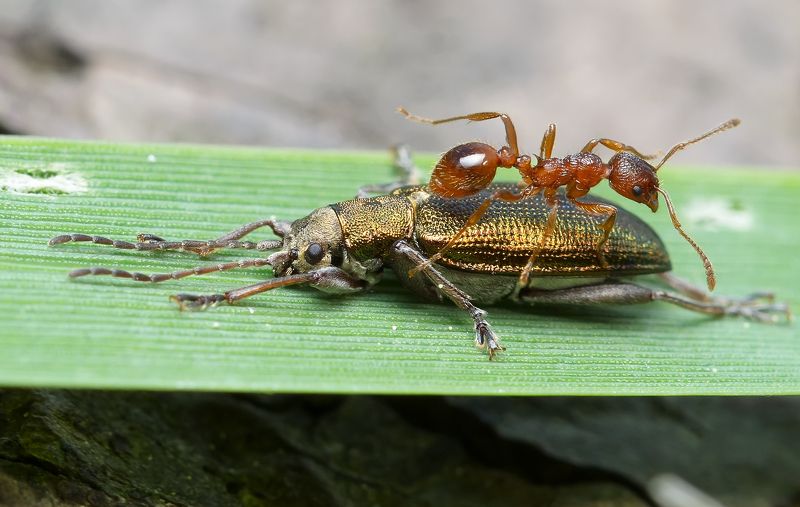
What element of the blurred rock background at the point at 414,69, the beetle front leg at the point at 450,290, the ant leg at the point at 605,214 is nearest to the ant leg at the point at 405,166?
the beetle front leg at the point at 450,290

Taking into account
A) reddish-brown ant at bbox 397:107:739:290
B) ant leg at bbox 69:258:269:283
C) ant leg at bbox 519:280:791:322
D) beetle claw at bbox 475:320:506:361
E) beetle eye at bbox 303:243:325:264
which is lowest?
beetle claw at bbox 475:320:506:361

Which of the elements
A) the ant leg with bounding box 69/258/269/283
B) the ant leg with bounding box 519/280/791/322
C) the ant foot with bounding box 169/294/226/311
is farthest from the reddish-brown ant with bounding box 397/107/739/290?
the ant foot with bounding box 169/294/226/311

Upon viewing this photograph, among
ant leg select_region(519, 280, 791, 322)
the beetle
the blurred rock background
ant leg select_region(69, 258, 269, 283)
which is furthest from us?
the blurred rock background

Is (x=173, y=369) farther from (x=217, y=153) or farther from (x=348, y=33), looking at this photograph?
(x=348, y=33)

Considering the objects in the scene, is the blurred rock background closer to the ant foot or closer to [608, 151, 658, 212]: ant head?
[608, 151, 658, 212]: ant head

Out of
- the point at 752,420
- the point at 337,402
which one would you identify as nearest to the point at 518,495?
the point at 337,402

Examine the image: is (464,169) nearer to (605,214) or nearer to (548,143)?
(548,143)

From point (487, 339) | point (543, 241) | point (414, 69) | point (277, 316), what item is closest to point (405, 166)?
point (543, 241)
